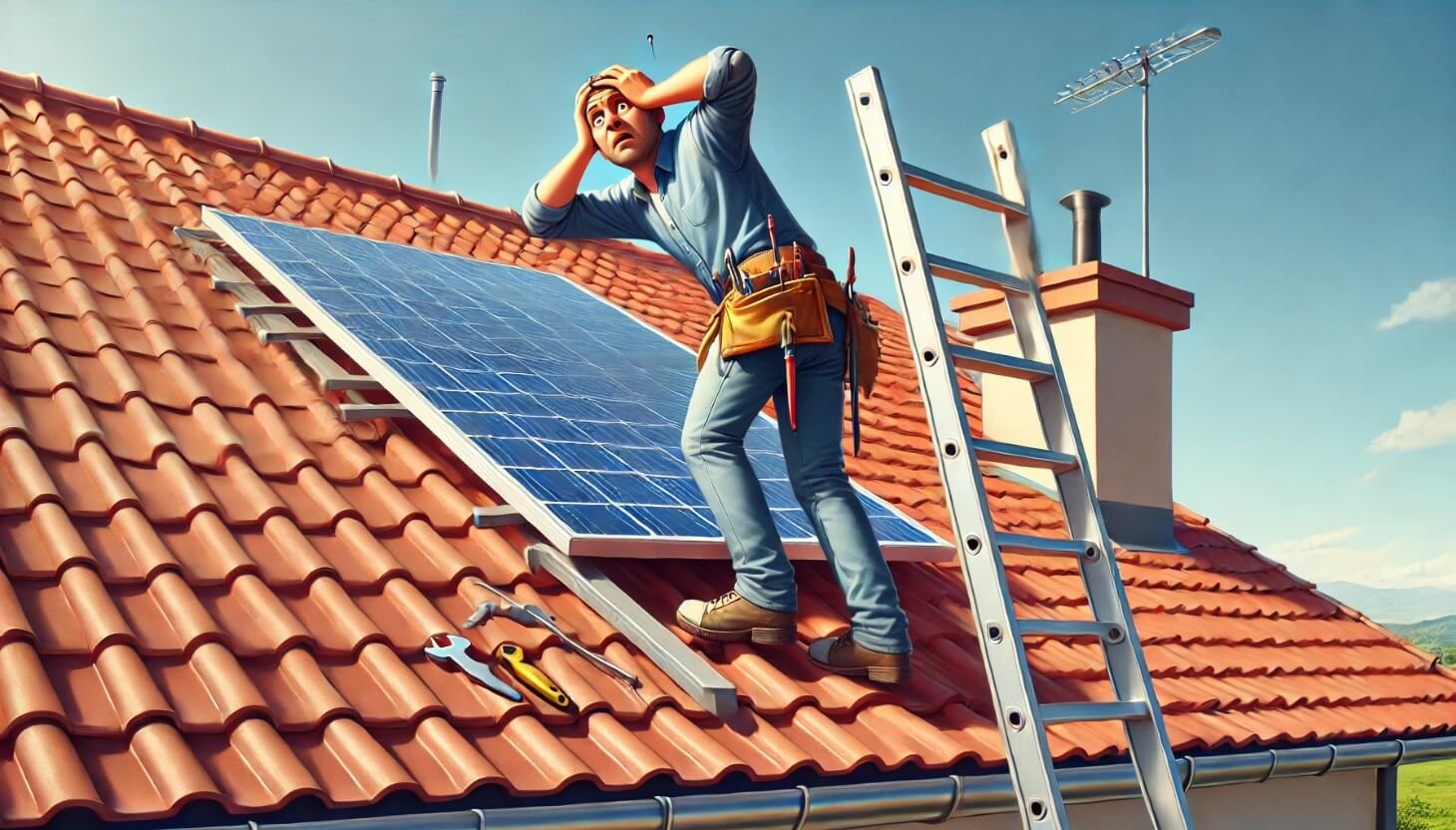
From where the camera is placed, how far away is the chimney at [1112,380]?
7.05 m

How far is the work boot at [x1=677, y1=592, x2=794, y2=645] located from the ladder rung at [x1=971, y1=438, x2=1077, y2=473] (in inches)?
33.0

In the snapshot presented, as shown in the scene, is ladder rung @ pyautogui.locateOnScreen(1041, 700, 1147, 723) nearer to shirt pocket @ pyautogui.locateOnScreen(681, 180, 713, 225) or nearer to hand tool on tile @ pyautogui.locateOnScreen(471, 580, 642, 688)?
hand tool on tile @ pyautogui.locateOnScreen(471, 580, 642, 688)

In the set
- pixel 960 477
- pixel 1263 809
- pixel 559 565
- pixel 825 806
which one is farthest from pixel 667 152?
pixel 1263 809

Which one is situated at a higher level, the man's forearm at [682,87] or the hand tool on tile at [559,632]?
the man's forearm at [682,87]

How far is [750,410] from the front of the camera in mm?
3967

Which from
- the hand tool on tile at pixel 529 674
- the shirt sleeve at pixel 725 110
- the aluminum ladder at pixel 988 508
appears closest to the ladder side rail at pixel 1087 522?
the aluminum ladder at pixel 988 508

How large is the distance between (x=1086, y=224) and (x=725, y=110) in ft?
14.1

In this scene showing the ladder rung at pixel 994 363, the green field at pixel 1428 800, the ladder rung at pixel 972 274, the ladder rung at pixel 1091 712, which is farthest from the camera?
the green field at pixel 1428 800

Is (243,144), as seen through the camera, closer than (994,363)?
No

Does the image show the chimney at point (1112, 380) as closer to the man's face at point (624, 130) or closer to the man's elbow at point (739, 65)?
the man's face at point (624, 130)

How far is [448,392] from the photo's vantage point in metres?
4.58

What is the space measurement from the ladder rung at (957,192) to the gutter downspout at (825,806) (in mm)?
1748

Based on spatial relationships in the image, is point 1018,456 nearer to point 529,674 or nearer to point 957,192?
point 957,192

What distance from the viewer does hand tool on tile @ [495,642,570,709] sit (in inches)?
135
